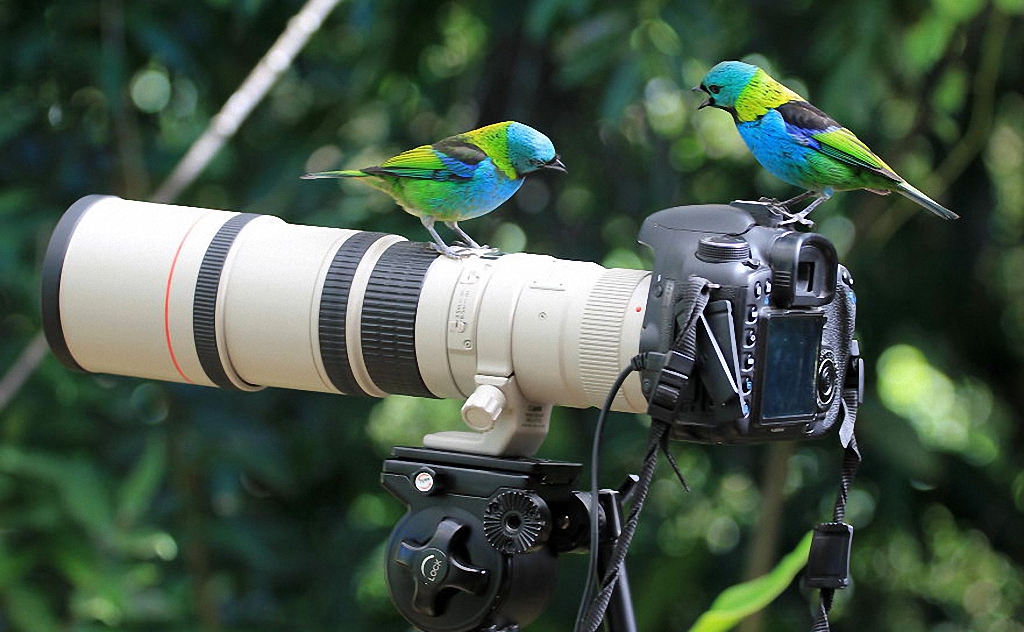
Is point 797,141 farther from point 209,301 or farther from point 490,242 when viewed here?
point 490,242

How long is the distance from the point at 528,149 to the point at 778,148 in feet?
1.13

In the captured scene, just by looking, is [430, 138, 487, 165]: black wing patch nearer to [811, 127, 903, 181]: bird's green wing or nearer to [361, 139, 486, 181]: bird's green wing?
[361, 139, 486, 181]: bird's green wing

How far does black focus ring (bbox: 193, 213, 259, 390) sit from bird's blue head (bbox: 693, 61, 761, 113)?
2.19ft

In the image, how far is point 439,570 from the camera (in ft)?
5.81

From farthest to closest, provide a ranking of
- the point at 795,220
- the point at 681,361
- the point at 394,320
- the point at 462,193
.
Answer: the point at 462,193
the point at 394,320
the point at 795,220
the point at 681,361

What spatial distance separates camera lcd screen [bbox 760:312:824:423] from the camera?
1641 mm

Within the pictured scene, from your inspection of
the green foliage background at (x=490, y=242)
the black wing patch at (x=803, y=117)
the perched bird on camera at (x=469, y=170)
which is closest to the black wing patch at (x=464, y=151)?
the perched bird on camera at (x=469, y=170)

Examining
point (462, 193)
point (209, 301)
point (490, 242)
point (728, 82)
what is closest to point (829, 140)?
point (728, 82)

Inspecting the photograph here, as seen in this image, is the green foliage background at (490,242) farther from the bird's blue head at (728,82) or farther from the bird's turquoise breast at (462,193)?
the bird's blue head at (728,82)

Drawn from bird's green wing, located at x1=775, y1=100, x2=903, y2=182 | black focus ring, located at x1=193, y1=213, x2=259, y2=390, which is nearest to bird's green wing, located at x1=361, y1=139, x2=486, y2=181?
black focus ring, located at x1=193, y1=213, x2=259, y2=390

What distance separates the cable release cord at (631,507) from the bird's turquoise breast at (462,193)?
0.43m

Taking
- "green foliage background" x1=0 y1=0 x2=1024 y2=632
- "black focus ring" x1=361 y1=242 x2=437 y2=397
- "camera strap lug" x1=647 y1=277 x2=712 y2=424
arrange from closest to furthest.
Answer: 1. "camera strap lug" x1=647 y1=277 x2=712 y2=424
2. "black focus ring" x1=361 y1=242 x2=437 y2=397
3. "green foliage background" x1=0 y1=0 x2=1024 y2=632

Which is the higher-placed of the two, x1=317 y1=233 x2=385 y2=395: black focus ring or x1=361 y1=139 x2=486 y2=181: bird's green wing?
x1=361 y1=139 x2=486 y2=181: bird's green wing

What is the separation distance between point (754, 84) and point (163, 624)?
6.26ft
